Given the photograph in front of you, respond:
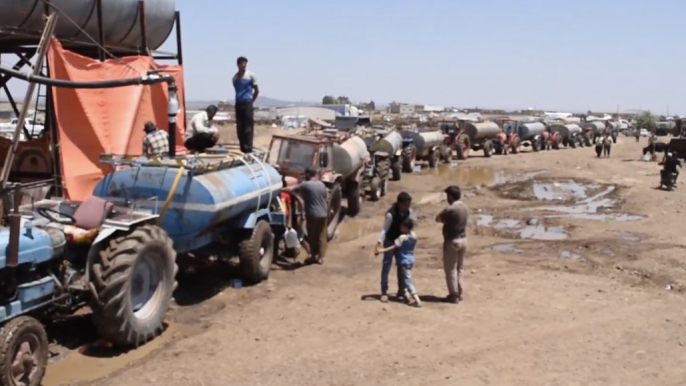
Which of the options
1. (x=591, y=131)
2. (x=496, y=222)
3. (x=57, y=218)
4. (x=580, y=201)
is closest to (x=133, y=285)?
(x=57, y=218)

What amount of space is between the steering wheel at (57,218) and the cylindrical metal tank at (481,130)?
3271 centimetres

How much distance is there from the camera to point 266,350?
7676 mm

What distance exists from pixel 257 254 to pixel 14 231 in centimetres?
475

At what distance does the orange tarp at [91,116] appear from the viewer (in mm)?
11180

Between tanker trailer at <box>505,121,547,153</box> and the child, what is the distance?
→ 3445 cm

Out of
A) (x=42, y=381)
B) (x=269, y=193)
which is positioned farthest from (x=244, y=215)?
(x=42, y=381)

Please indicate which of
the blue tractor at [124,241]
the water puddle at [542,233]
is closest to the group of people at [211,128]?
the blue tractor at [124,241]

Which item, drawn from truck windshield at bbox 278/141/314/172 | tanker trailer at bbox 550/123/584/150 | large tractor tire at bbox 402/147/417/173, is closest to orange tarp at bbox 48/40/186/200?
truck windshield at bbox 278/141/314/172

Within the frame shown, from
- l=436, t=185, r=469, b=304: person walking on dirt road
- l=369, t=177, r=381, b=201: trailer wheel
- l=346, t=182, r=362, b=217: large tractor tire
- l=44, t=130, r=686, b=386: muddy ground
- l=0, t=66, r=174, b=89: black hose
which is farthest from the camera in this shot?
l=369, t=177, r=381, b=201: trailer wheel

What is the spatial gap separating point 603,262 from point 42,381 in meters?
9.46

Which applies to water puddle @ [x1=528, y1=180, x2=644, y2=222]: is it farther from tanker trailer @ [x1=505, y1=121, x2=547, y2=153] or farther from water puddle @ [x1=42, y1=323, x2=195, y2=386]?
tanker trailer @ [x1=505, y1=121, x2=547, y2=153]

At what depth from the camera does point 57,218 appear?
738 centimetres

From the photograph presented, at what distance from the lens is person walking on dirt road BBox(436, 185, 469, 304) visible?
9.48m

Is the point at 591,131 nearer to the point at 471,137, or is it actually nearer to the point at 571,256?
the point at 471,137
